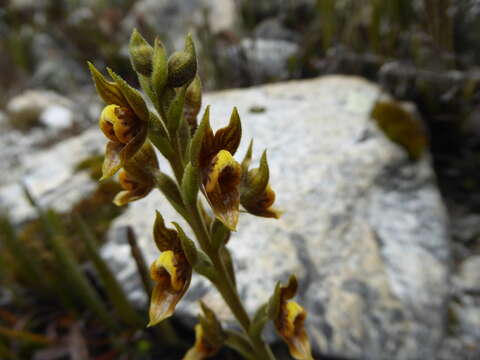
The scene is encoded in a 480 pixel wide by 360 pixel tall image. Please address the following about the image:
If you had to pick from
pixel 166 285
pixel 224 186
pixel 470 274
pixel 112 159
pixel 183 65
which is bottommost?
pixel 470 274

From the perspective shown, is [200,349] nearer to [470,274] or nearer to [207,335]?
[207,335]

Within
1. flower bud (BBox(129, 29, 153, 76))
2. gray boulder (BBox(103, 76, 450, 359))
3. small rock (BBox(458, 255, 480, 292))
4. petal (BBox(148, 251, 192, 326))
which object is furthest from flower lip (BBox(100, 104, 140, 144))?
small rock (BBox(458, 255, 480, 292))

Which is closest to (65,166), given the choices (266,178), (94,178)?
(94,178)

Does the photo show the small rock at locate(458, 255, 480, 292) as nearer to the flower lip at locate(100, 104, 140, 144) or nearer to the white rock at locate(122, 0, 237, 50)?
the flower lip at locate(100, 104, 140, 144)

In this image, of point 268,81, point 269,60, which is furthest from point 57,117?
point 268,81

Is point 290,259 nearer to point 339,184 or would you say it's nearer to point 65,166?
point 339,184

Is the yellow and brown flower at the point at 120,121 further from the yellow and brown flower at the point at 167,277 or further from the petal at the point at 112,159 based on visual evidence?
the yellow and brown flower at the point at 167,277
